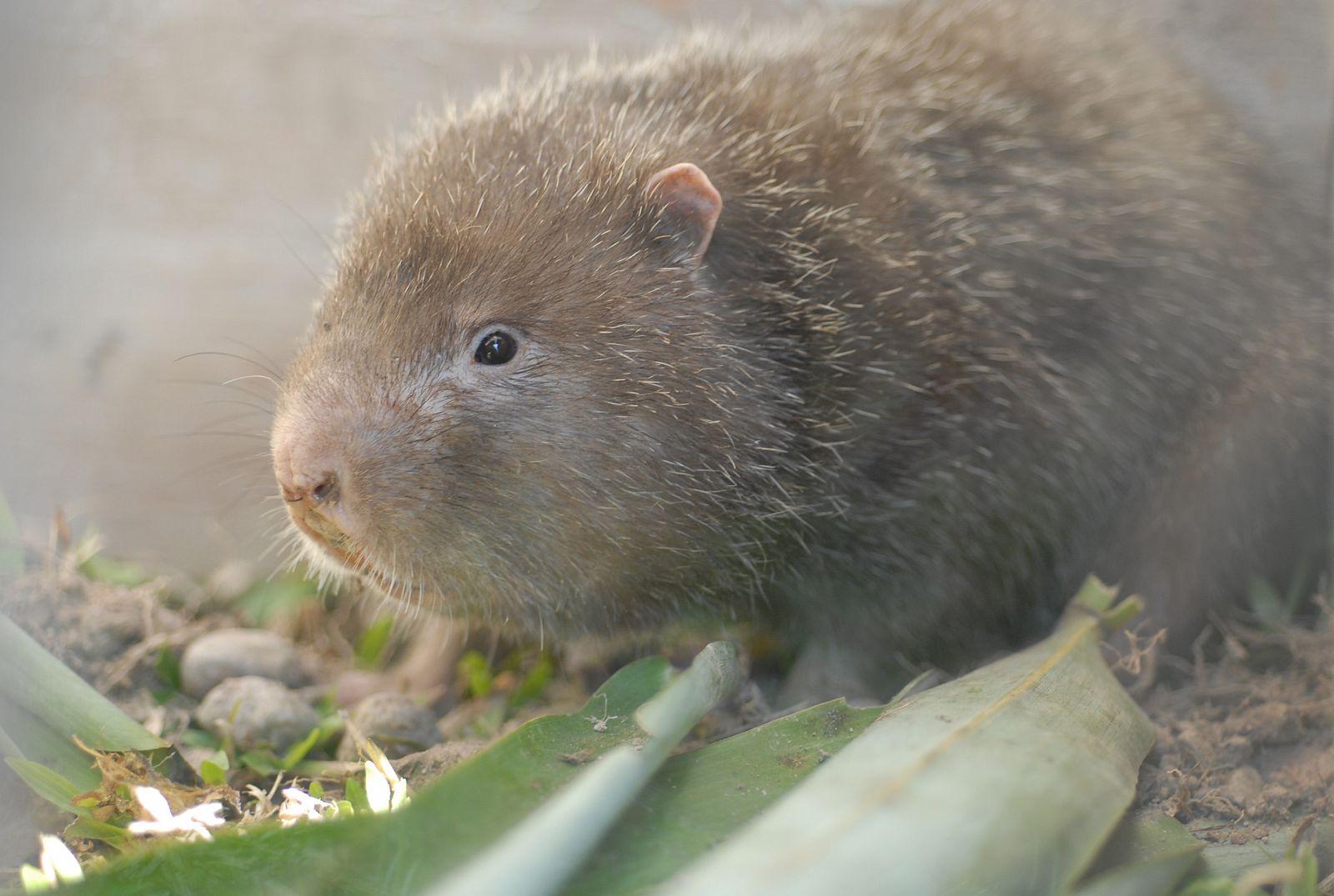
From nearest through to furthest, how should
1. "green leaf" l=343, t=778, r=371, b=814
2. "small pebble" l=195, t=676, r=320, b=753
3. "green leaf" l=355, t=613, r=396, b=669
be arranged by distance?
"green leaf" l=343, t=778, r=371, b=814, "small pebble" l=195, t=676, r=320, b=753, "green leaf" l=355, t=613, r=396, b=669

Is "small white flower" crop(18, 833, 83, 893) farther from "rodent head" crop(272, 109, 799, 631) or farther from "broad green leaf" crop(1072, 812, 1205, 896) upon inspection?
"broad green leaf" crop(1072, 812, 1205, 896)

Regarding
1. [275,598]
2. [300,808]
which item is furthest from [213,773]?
[275,598]

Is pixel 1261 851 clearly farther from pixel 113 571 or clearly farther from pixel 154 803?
pixel 113 571

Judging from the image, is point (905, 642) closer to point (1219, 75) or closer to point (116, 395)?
point (1219, 75)

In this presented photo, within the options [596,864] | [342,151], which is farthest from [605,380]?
[342,151]

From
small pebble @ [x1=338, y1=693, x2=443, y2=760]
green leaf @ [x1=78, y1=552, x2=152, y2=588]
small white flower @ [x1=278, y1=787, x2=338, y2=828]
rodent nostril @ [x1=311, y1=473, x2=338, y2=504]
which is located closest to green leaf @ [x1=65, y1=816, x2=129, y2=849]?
small white flower @ [x1=278, y1=787, x2=338, y2=828]

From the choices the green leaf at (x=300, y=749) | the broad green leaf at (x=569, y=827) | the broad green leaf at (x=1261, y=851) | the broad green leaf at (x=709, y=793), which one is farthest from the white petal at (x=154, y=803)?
the broad green leaf at (x=1261, y=851)
